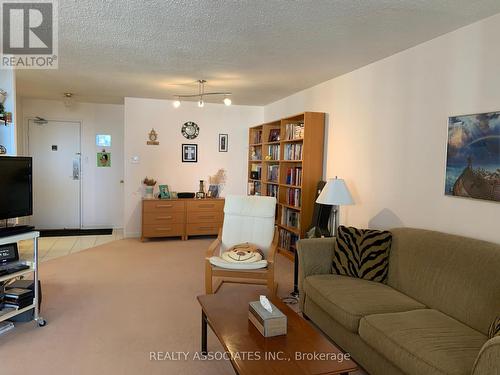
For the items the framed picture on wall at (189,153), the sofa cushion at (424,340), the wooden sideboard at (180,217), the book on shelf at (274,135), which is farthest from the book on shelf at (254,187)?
the sofa cushion at (424,340)

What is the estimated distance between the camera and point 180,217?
5.79 m

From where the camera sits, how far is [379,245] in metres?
2.82

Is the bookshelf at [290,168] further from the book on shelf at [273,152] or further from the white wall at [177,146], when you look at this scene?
the white wall at [177,146]

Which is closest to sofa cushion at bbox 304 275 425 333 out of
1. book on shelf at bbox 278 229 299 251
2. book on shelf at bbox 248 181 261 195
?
book on shelf at bbox 278 229 299 251

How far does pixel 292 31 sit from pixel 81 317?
9.28 ft

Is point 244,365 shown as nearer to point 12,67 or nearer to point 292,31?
point 292,31

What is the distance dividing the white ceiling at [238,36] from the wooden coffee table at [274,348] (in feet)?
6.33

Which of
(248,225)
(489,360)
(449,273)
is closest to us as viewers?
(489,360)

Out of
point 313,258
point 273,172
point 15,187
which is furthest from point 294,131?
point 15,187

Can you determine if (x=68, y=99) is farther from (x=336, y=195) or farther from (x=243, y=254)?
(x=336, y=195)

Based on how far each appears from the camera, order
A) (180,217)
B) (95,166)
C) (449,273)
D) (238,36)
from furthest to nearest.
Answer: (95,166), (180,217), (238,36), (449,273)

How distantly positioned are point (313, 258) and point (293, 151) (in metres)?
2.08

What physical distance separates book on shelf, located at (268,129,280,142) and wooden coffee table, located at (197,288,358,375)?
11.3 feet

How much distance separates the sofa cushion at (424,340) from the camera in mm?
1621
